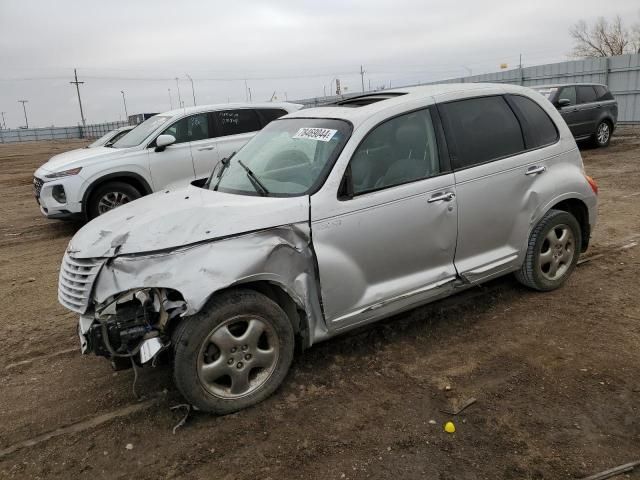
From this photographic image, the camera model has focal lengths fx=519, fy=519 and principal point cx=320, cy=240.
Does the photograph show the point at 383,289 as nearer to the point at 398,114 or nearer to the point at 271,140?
the point at 398,114

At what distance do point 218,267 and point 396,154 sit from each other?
1.56 m

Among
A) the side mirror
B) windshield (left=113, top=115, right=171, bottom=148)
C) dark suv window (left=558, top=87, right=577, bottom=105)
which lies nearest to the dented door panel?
the side mirror

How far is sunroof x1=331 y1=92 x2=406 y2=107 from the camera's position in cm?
405

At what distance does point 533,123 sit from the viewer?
4.43 m

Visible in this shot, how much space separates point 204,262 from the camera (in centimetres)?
300

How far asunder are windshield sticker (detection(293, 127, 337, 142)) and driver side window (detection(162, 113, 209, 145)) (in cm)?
501

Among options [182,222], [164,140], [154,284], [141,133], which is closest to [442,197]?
[182,222]

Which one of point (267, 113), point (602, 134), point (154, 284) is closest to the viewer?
point (154, 284)

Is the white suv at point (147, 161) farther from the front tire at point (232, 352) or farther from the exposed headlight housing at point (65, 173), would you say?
the front tire at point (232, 352)

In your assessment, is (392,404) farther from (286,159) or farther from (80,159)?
(80,159)

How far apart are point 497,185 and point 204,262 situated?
238 centimetres

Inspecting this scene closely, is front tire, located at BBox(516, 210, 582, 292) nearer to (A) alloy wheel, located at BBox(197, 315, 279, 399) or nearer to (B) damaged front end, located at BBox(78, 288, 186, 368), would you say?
(A) alloy wheel, located at BBox(197, 315, 279, 399)

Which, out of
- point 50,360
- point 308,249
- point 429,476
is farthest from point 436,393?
point 50,360

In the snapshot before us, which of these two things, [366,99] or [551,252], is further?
[551,252]
